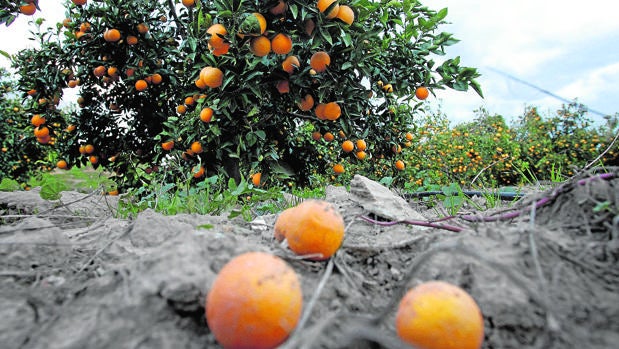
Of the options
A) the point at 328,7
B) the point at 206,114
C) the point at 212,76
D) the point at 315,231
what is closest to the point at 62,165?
the point at 206,114

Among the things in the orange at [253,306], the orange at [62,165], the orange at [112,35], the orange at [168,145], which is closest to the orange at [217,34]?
the orange at [168,145]

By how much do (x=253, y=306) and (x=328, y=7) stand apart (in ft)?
8.29

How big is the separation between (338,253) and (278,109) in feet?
10.3

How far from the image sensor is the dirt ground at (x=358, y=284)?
74 cm

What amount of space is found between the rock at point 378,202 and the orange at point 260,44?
4.86 ft

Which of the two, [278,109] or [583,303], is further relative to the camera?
[278,109]

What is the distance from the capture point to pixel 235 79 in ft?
11.0

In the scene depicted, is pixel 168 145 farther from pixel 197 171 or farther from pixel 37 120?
pixel 37 120

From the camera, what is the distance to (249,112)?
3.46 m

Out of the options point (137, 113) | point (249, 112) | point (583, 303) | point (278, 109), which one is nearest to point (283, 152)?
point (278, 109)

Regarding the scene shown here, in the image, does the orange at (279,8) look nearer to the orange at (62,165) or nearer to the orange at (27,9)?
the orange at (27,9)

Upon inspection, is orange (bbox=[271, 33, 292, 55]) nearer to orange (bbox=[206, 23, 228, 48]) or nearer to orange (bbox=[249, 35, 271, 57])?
orange (bbox=[249, 35, 271, 57])

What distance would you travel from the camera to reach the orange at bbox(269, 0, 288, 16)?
275 cm

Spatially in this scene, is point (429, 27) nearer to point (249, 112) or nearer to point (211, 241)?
point (249, 112)
